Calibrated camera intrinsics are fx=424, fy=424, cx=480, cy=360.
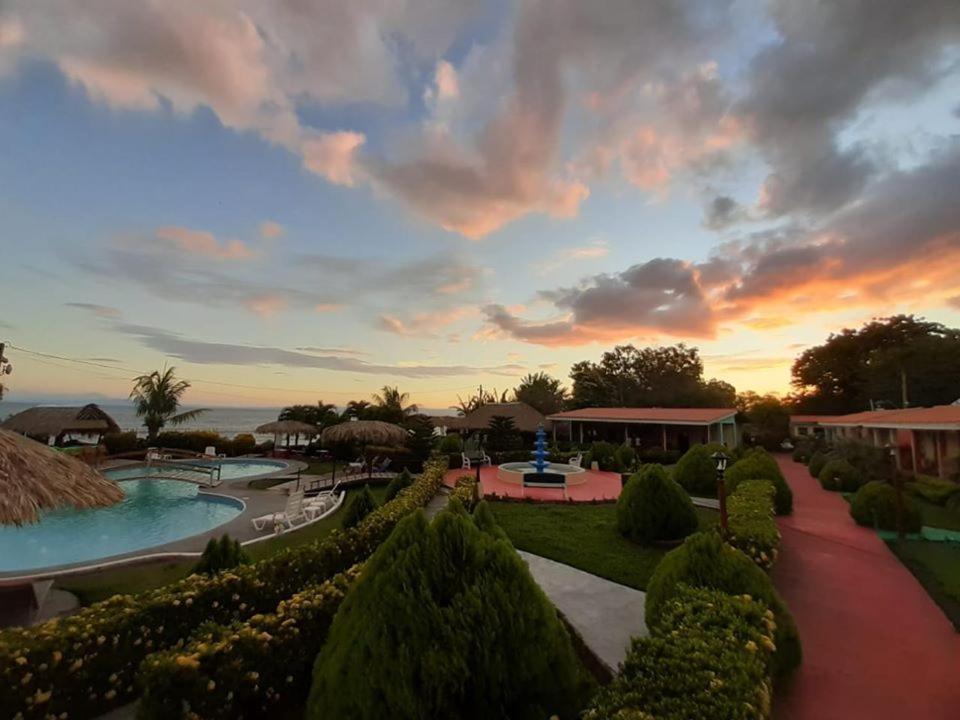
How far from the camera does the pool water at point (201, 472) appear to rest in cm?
2144

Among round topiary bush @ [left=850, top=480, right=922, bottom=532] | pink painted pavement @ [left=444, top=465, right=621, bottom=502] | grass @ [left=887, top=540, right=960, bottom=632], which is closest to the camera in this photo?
grass @ [left=887, top=540, right=960, bottom=632]

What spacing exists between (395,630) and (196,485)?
2098cm

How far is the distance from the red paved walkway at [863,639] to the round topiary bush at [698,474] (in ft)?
18.3

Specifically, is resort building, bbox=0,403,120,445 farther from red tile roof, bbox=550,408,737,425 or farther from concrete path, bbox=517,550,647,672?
concrete path, bbox=517,550,647,672

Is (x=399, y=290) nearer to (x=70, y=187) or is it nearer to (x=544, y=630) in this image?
(x=70, y=187)

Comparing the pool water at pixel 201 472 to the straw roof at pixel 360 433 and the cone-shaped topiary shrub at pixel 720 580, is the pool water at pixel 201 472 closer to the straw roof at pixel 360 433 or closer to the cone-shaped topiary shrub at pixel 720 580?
the straw roof at pixel 360 433

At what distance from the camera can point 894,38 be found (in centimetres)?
841

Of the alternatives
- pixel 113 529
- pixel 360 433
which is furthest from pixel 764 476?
pixel 113 529

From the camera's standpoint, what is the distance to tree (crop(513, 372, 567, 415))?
49.5 metres

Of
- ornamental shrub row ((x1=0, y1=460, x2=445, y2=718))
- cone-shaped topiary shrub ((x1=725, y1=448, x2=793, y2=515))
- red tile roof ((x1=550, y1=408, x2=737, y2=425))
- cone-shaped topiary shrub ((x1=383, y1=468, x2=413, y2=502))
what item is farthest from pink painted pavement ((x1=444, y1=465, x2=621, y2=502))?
ornamental shrub row ((x1=0, y1=460, x2=445, y2=718))

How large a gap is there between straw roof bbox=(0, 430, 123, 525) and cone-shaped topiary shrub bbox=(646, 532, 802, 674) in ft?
26.9

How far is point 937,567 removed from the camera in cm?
820

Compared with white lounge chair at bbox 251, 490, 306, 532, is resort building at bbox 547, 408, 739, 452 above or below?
above

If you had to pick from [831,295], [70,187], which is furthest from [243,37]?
[831,295]
